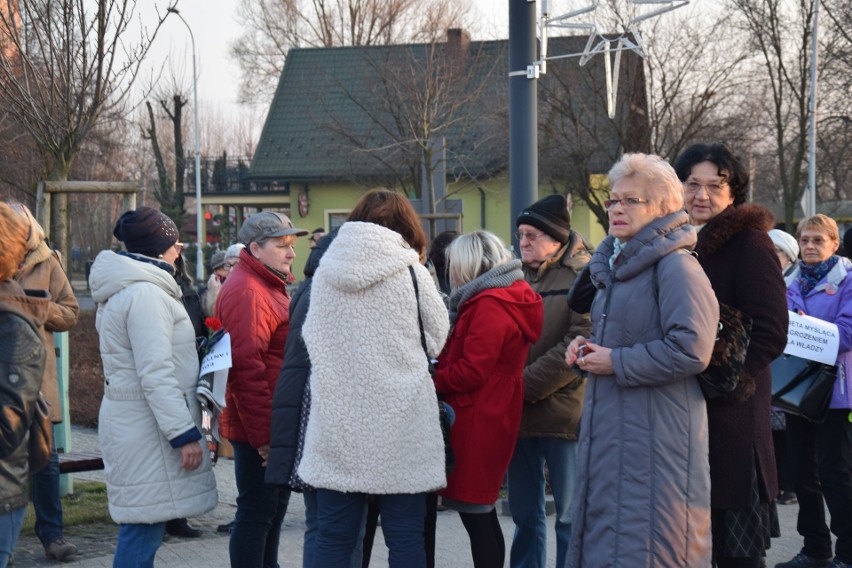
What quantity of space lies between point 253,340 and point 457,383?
1.02 m

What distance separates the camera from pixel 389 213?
4.12m

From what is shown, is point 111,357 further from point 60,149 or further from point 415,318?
point 60,149

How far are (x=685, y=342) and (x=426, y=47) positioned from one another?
18.4m

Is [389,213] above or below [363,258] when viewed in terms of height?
above

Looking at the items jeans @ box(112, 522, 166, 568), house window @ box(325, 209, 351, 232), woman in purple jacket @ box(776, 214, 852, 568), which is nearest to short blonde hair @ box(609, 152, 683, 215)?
woman in purple jacket @ box(776, 214, 852, 568)

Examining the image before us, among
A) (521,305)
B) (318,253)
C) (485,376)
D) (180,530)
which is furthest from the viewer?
(180,530)

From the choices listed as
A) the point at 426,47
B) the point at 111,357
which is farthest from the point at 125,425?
the point at 426,47

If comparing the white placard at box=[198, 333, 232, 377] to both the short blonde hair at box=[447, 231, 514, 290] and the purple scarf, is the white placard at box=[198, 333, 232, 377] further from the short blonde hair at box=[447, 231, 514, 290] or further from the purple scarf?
the purple scarf

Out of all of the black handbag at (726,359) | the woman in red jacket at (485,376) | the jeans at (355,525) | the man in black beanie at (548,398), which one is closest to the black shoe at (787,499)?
the man in black beanie at (548,398)

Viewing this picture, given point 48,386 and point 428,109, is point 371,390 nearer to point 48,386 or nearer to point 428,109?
point 48,386

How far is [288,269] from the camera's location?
5043mm

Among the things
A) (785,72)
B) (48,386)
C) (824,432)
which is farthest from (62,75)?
(785,72)

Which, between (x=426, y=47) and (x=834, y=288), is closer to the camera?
(x=834, y=288)

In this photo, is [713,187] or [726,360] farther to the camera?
[713,187]
